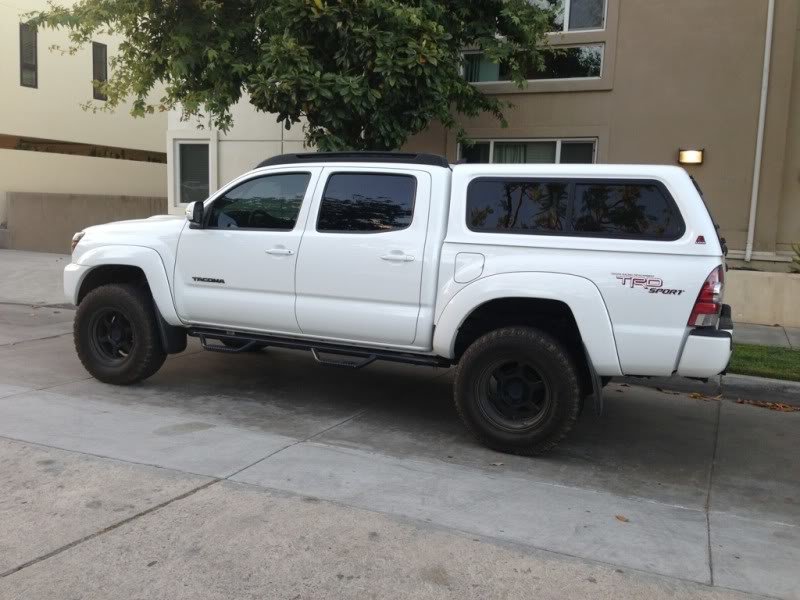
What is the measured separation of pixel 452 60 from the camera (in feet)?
30.9

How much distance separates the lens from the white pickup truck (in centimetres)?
500

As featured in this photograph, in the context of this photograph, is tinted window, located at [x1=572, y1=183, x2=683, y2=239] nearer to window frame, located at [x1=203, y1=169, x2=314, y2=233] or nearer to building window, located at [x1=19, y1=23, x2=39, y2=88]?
window frame, located at [x1=203, y1=169, x2=314, y2=233]

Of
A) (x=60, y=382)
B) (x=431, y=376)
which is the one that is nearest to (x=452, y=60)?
(x=431, y=376)

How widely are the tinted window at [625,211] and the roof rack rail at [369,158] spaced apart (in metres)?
1.18

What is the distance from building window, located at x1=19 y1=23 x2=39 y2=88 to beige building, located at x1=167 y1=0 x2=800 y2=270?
13814 mm

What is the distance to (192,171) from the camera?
15.2 meters

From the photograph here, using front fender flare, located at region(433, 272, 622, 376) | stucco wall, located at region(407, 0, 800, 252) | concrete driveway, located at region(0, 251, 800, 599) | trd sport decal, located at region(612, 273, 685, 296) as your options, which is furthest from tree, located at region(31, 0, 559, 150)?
trd sport decal, located at region(612, 273, 685, 296)

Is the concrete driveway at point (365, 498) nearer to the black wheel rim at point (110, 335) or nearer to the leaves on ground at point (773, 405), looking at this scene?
the leaves on ground at point (773, 405)

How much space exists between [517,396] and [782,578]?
2.15m

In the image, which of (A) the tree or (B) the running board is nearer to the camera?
(B) the running board

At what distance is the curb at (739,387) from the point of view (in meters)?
7.45

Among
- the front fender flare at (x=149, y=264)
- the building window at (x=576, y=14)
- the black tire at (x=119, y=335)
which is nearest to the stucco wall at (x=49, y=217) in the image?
the building window at (x=576, y=14)

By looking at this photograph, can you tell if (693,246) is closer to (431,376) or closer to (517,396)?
(517,396)

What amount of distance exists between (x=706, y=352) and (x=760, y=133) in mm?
7328
